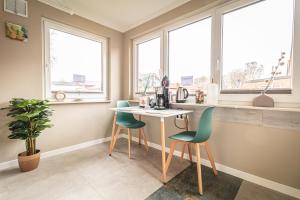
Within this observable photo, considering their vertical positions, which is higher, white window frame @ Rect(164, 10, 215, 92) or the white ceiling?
the white ceiling

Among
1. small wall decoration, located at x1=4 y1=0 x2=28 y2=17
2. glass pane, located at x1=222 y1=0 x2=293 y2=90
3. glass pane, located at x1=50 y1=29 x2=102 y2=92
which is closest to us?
glass pane, located at x1=222 y1=0 x2=293 y2=90

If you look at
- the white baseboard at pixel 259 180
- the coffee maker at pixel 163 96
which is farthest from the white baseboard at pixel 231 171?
the coffee maker at pixel 163 96

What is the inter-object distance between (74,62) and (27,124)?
1.27m

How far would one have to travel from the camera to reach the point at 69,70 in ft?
8.27

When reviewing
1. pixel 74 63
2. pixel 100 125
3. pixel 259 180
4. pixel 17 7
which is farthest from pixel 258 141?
pixel 17 7

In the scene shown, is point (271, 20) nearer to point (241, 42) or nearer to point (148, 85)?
point (241, 42)

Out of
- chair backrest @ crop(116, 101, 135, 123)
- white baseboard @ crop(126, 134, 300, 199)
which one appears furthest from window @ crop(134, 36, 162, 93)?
white baseboard @ crop(126, 134, 300, 199)

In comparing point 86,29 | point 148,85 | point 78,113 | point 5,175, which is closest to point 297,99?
point 148,85

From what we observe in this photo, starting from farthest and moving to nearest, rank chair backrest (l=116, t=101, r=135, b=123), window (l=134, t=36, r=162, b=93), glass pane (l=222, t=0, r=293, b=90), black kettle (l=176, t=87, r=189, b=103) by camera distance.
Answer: window (l=134, t=36, r=162, b=93) → chair backrest (l=116, t=101, r=135, b=123) → black kettle (l=176, t=87, r=189, b=103) → glass pane (l=222, t=0, r=293, b=90)

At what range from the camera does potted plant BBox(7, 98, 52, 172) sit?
1.73 m

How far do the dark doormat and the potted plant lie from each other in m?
1.61

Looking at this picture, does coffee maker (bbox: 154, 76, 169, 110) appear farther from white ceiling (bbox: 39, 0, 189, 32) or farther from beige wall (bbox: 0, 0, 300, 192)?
white ceiling (bbox: 39, 0, 189, 32)

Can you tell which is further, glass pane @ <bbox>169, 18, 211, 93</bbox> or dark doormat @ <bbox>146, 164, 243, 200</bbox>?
glass pane @ <bbox>169, 18, 211, 93</bbox>

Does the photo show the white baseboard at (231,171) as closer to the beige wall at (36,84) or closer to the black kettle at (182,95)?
the beige wall at (36,84)
